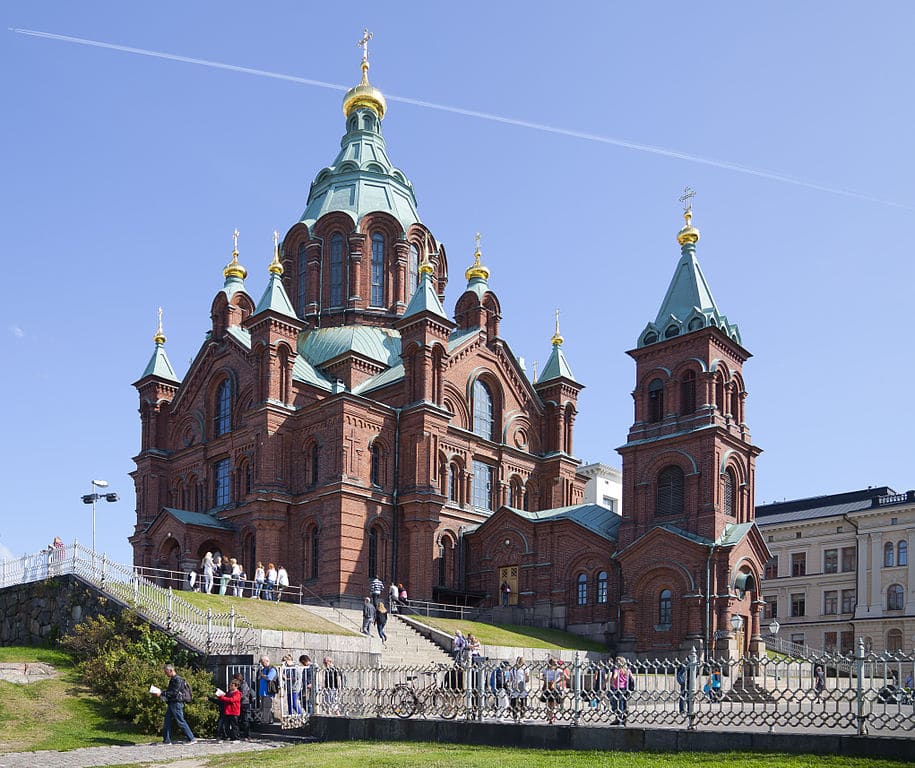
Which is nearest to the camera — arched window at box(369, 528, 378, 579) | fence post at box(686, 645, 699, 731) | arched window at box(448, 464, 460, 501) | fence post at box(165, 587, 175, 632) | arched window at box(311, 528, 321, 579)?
fence post at box(686, 645, 699, 731)

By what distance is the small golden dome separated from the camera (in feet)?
149

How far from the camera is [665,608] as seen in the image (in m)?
40.3

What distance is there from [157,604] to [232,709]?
5593 mm

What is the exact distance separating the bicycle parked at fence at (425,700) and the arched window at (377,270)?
3429 centimetres

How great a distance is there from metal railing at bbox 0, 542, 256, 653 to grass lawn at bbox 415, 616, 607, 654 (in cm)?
1093

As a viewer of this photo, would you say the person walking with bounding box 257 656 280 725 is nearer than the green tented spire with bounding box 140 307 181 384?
Yes

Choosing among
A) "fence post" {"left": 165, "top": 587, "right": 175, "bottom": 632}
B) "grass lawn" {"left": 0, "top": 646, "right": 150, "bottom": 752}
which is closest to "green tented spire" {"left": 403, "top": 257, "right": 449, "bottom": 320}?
"fence post" {"left": 165, "top": 587, "right": 175, "bottom": 632}

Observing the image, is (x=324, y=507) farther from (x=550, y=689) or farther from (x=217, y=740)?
(x=550, y=689)

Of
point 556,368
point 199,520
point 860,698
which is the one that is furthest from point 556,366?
point 860,698

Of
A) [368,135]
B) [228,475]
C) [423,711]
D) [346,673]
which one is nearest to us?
[423,711]

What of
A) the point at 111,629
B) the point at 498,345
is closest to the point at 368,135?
the point at 498,345

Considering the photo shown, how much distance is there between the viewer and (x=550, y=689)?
788 inches

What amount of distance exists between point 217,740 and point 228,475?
88.4ft

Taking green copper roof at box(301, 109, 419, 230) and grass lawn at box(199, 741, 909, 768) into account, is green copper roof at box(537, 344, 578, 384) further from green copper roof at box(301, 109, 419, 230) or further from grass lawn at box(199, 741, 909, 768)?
grass lawn at box(199, 741, 909, 768)
